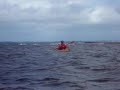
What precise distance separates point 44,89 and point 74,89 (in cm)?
164

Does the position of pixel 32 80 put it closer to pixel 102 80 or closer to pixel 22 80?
pixel 22 80

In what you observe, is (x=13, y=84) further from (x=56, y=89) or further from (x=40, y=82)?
(x=56, y=89)

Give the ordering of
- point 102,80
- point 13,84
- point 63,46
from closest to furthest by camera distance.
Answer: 1. point 13,84
2. point 102,80
3. point 63,46

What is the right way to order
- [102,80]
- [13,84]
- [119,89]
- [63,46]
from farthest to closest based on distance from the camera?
[63,46] < [102,80] < [13,84] < [119,89]

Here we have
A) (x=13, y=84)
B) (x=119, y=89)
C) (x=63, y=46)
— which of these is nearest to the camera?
(x=119, y=89)

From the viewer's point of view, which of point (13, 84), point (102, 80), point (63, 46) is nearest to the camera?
point (13, 84)

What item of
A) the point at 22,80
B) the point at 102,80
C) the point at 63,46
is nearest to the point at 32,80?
the point at 22,80

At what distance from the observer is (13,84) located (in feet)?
59.9

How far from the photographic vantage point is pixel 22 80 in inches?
789

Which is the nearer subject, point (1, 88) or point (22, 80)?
point (1, 88)

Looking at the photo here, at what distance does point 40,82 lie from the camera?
18.8 meters

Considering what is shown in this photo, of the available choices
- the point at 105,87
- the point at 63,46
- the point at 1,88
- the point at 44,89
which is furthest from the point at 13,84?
the point at 63,46

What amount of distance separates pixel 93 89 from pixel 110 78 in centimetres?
480

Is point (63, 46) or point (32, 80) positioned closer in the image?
point (32, 80)
